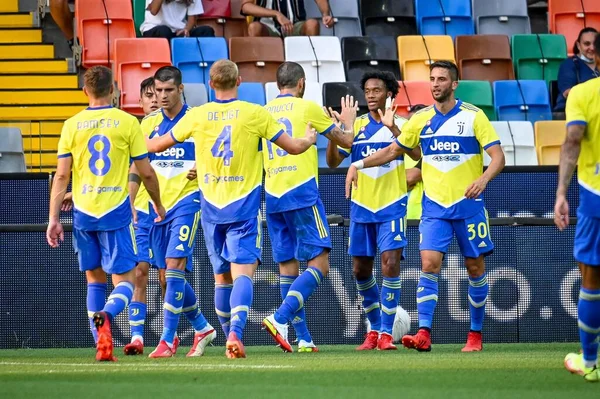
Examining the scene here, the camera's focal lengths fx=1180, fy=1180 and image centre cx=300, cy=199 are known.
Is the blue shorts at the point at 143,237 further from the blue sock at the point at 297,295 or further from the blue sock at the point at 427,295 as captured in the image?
the blue sock at the point at 427,295

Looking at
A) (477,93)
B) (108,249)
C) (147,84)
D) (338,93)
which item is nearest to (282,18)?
(338,93)

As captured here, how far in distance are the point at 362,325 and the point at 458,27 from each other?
7.02 m

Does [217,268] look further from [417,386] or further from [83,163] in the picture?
[417,386]

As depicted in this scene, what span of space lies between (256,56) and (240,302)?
7761mm

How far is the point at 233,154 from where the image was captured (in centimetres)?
897

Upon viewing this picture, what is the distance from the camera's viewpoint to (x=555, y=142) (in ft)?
47.8

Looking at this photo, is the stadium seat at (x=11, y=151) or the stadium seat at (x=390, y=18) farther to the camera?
the stadium seat at (x=390, y=18)

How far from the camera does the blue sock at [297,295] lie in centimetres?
954

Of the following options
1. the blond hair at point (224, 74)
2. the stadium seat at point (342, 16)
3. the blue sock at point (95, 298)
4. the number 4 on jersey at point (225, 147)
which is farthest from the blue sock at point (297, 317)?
the stadium seat at point (342, 16)

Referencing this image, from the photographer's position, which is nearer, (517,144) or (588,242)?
(588,242)

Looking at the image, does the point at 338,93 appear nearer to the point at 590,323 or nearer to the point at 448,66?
the point at 448,66

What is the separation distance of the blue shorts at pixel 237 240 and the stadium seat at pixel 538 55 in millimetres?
8770

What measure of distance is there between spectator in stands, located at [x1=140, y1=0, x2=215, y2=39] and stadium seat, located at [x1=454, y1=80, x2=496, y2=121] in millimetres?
3595

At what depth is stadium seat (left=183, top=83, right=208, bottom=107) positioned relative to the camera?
14742 mm
